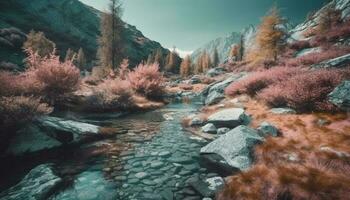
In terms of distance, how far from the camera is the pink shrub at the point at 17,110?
659 centimetres

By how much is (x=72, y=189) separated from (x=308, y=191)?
16.8 ft

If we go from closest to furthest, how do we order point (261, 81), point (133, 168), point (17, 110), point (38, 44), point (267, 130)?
point (133, 168), point (17, 110), point (267, 130), point (261, 81), point (38, 44)

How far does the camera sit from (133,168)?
241 inches

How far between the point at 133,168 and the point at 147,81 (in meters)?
16.0

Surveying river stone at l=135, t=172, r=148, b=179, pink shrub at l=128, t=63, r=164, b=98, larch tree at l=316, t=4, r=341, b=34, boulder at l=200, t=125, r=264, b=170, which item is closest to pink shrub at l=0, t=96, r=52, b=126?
river stone at l=135, t=172, r=148, b=179

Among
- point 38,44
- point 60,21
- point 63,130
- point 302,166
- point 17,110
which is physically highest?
point 60,21

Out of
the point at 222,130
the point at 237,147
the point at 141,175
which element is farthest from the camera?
the point at 222,130

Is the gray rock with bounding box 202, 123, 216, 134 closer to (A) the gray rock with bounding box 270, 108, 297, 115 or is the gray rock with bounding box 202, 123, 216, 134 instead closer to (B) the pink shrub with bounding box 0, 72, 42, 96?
(A) the gray rock with bounding box 270, 108, 297, 115

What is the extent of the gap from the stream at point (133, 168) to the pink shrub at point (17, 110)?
5.87 feet

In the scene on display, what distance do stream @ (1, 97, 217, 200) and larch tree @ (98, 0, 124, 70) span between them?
24.4m

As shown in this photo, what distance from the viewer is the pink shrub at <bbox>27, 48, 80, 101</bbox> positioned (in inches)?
492

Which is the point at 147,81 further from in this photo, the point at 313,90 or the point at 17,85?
the point at 313,90

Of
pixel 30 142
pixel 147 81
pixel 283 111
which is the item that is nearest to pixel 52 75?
pixel 30 142

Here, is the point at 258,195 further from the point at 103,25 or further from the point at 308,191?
the point at 103,25
